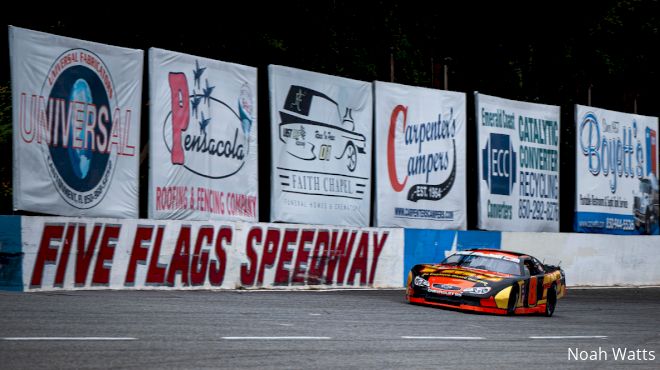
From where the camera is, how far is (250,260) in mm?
20844

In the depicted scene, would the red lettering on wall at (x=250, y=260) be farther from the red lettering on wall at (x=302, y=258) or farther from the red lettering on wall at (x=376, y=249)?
the red lettering on wall at (x=376, y=249)

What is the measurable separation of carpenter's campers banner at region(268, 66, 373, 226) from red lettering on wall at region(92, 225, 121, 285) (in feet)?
16.5

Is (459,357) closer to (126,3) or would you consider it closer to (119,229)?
(119,229)

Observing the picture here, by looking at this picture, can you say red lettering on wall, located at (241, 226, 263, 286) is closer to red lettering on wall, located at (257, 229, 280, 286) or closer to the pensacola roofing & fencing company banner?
the pensacola roofing & fencing company banner

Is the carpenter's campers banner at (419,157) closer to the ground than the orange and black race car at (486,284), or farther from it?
farther from it

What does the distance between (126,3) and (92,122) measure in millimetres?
13224

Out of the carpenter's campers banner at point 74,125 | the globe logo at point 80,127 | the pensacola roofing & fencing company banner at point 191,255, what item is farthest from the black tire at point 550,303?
the globe logo at point 80,127

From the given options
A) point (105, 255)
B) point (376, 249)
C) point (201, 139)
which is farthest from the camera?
point (376, 249)

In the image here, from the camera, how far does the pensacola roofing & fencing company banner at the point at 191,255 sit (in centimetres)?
1669

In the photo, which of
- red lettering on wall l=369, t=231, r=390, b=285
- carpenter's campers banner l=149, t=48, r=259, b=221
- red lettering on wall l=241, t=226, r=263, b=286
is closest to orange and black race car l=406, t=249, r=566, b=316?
red lettering on wall l=241, t=226, r=263, b=286

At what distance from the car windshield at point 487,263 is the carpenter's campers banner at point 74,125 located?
5.80 m

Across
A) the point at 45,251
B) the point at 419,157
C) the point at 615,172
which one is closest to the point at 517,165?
the point at 419,157

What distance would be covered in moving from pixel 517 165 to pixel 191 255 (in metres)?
12.5

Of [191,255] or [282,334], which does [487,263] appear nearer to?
[191,255]
